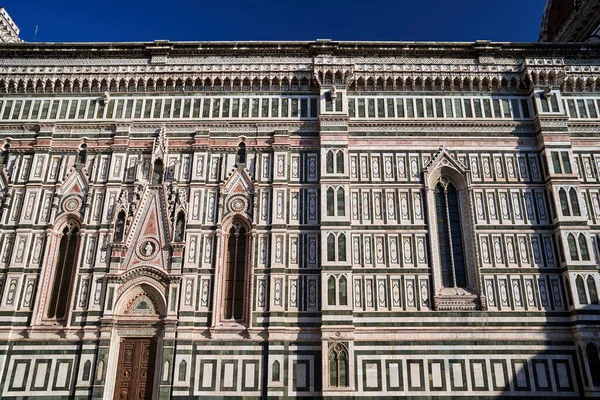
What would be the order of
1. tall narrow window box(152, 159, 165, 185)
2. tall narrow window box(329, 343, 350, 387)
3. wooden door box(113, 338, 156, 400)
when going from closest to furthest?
tall narrow window box(329, 343, 350, 387)
wooden door box(113, 338, 156, 400)
tall narrow window box(152, 159, 165, 185)

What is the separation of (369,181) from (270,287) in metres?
4.89

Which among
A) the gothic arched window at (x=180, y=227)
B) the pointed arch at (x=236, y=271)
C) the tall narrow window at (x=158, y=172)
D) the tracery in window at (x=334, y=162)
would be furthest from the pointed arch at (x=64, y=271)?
the tracery in window at (x=334, y=162)

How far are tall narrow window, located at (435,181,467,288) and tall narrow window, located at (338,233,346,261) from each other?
3229 mm

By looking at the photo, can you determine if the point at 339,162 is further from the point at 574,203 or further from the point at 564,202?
the point at 574,203

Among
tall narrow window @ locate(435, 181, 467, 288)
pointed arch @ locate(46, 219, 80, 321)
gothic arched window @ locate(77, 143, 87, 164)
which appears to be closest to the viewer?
pointed arch @ locate(46, 219, 80, 321)

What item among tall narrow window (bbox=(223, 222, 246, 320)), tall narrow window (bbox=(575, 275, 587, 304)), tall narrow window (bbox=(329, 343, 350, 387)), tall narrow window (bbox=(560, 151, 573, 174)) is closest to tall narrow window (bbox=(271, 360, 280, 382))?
tall narrow window (bbox=(329, 343, 350, 387))

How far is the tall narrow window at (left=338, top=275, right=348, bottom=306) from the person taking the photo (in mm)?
15656

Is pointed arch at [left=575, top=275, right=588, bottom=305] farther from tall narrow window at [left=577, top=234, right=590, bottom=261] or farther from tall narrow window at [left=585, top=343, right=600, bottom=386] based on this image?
tall narrow window at [left=585, top=343, right=600, bottom=386]

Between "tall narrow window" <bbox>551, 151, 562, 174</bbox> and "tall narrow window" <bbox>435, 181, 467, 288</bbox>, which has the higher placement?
"tall narrow window" <bbox>551, 151, 562, 174</bbox>

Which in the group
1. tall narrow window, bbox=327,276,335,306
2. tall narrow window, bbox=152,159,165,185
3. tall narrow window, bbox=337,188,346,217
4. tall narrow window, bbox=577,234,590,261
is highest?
tall narrow window, bbox=152,159,165,185

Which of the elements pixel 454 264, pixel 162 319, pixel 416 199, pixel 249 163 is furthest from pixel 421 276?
pixel 162 319

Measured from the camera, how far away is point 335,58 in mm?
18844

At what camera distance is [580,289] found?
15859mm

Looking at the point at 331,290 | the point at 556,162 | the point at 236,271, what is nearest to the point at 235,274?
the point at 236,271
